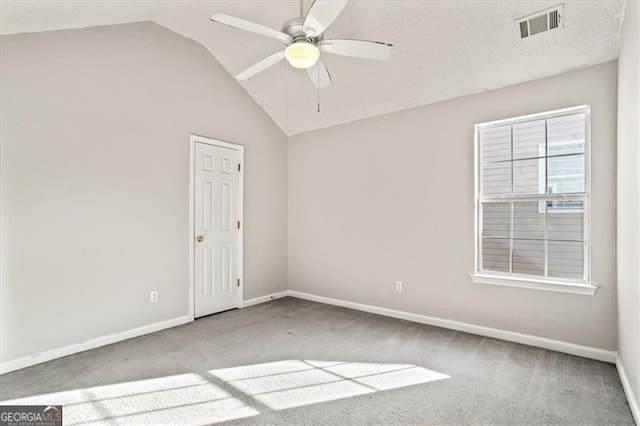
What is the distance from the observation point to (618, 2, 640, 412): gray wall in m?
2.05

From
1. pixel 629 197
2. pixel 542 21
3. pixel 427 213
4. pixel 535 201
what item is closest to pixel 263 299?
pixel 427 213

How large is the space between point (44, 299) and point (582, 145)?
4.89 metres

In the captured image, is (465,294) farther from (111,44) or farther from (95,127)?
(111,44)

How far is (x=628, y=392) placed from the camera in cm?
231

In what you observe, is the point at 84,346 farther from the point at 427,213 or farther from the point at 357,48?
the point at 427,213

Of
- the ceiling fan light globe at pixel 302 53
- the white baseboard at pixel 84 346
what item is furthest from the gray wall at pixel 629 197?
the white baseboard at pixel 84 346

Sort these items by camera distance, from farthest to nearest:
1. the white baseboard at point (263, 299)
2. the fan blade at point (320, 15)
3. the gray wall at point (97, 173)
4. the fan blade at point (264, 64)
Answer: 1. the white baseboard at point (263, 299)
2. the gray wall at point (97, 173)
3. the fan blade at point (264, 64)
4. the fan blade at point (320, 15)

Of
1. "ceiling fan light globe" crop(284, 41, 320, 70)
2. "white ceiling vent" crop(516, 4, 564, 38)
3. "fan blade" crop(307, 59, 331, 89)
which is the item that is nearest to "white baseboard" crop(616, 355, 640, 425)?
"white ceiling vent" crop(516, 4, 564, 38)

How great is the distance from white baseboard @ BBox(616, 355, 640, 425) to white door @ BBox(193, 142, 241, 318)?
390 cm

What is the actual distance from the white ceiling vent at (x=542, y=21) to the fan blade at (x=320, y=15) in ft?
5.37

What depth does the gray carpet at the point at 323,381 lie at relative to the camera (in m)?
2.15

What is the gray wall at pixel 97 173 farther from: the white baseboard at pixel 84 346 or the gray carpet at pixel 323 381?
the gray carpet at pixel 323 381

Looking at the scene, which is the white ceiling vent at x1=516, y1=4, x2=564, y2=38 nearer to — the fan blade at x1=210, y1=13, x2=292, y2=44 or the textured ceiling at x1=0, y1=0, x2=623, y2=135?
the textured ceiling at x1=0, y1=0, x2=623, y2=135

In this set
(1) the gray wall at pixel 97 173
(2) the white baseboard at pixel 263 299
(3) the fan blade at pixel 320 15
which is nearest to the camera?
(3) the fan blade at pixel 320 15
